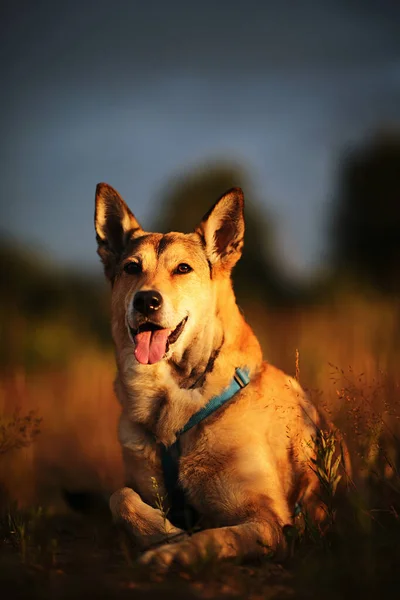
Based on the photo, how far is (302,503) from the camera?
3730 millimetres

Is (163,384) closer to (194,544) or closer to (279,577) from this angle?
(194,544)

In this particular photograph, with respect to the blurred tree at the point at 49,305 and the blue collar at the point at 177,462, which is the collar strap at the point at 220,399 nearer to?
the blue collar at the point at 177,462

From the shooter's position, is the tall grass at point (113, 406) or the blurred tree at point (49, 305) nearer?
the tall grass at point (113, 406)

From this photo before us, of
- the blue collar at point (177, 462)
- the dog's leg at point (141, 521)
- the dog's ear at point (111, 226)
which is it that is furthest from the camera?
the dog's ear at point (111, 226)

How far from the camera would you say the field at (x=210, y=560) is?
2.72 meters

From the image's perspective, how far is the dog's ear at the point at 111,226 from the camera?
4.55 m

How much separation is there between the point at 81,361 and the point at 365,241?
20.3m

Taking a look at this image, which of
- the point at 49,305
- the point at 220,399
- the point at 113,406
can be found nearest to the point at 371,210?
the point at 49,305

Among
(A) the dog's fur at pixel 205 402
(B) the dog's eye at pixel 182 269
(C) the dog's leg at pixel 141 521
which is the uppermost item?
(B) the dog's eye at pixel 182 269

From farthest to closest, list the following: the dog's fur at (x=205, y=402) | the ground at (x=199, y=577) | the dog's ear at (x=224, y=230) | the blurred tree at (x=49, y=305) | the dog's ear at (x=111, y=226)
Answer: the blurred tree at (x=49, y=305)
the dog's ear at (x=111, y=226)
the dog's ear at (x=224, y=230)
the dog's fur at (x=205, y=402)
the ground at (x=199, y=577)

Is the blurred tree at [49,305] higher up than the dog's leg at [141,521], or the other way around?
the blurred tree at [49,305]

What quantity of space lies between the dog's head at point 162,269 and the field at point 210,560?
74cm

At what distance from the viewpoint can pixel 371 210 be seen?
1117 inches

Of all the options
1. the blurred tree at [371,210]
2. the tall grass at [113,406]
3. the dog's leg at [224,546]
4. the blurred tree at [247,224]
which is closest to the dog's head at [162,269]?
the tall grass at [113,406]
